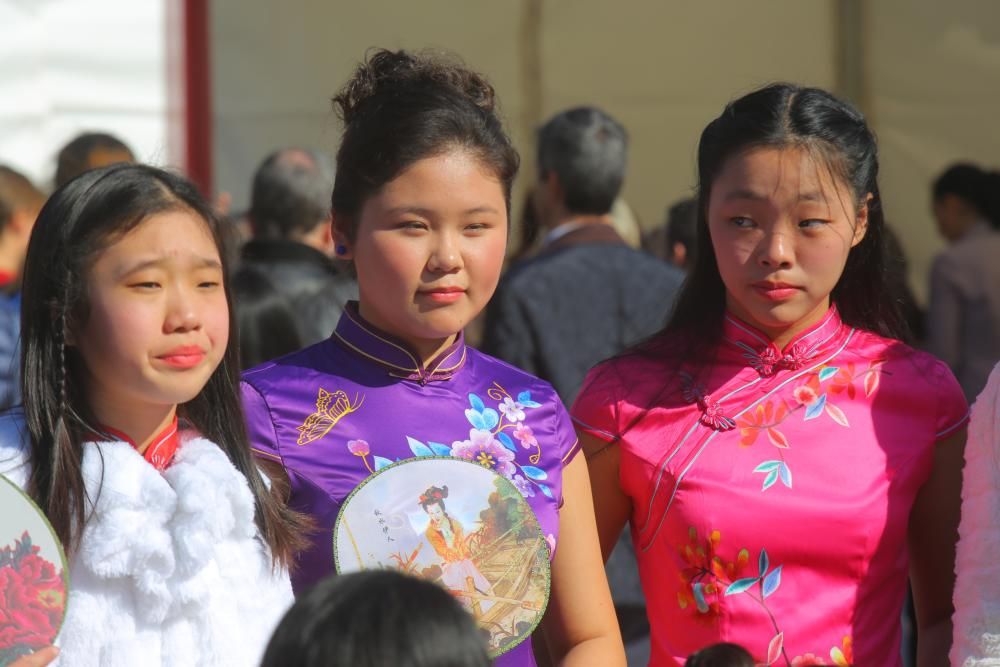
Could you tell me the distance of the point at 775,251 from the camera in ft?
6.47

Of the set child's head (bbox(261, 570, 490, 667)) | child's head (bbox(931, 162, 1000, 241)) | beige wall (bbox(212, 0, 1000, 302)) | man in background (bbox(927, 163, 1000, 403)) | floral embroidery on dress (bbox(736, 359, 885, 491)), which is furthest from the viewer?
beige wall (bbox(212, 0, 1000, 302))

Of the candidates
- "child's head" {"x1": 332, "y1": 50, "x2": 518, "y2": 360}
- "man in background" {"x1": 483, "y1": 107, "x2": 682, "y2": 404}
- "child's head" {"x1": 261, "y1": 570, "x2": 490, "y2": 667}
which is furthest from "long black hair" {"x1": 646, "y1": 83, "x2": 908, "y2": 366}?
"man in background" {"x1": 483, "y1": 107, "x2": 682, "y2": 404}

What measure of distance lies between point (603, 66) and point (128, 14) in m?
1.88

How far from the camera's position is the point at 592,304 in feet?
11.5

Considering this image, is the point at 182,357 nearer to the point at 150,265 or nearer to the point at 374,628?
the point at 150,265

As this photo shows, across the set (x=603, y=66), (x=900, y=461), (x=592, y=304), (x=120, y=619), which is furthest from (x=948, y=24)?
(x=120, y=619)

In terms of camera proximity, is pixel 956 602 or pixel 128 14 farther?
pixel 128 14

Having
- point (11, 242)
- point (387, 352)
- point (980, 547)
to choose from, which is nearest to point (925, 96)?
point (11, 242)

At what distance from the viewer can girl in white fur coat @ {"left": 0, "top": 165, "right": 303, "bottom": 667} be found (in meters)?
1.57

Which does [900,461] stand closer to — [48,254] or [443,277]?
[443,277]

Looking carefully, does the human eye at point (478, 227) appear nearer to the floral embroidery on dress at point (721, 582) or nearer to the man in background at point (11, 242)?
the floral embroidery on dress at point (721, 582)

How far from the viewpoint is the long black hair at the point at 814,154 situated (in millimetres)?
2043

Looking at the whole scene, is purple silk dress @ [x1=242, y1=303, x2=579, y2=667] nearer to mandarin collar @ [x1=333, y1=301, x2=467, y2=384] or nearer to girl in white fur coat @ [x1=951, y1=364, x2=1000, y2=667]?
mandarin collar @ [x1=333, y1=301, x2=467, y2=384]

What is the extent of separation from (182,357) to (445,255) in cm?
36
